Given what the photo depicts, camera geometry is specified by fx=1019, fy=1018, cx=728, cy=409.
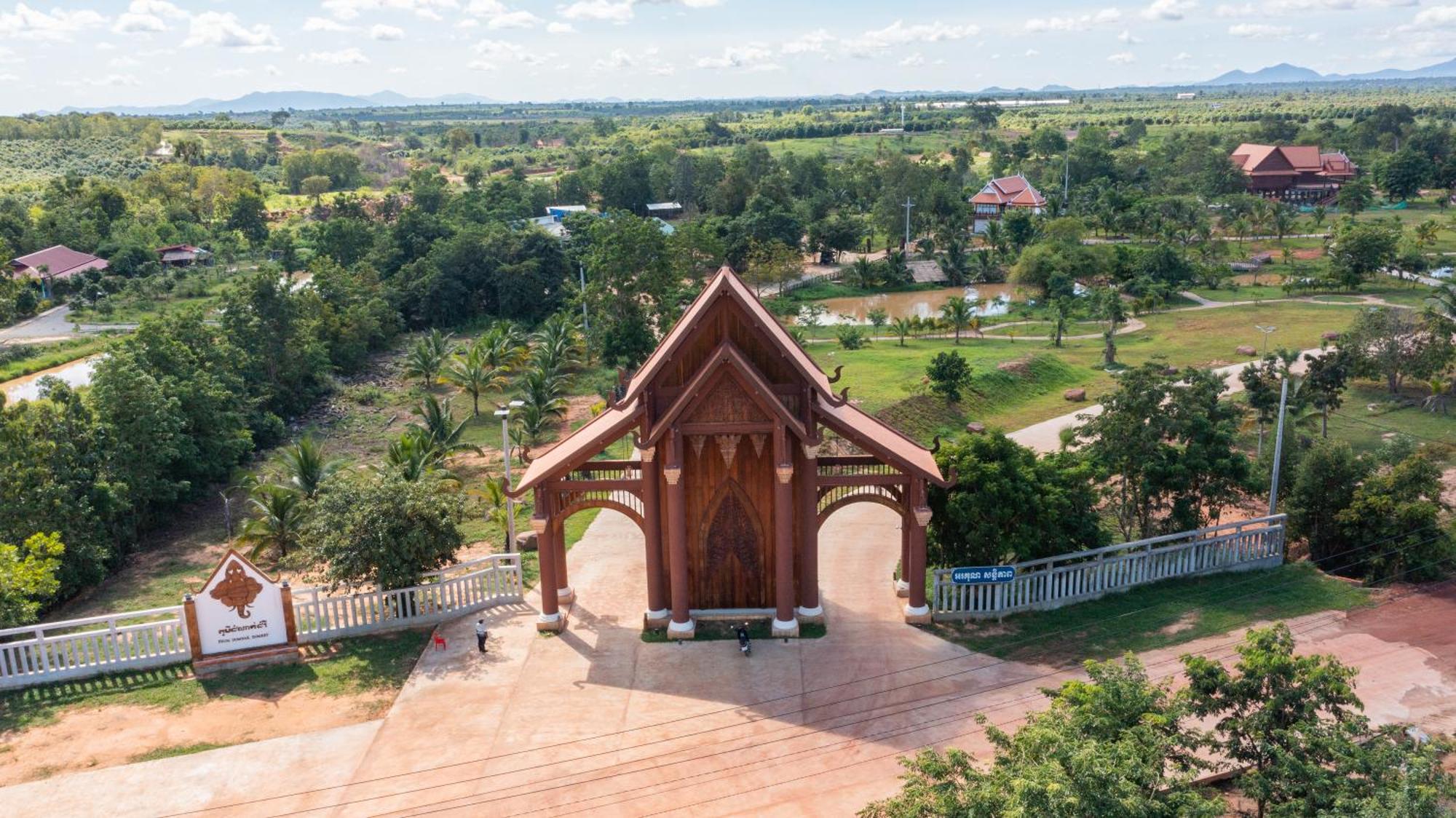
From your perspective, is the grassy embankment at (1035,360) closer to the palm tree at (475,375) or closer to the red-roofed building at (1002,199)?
the palm tree at (475,375)

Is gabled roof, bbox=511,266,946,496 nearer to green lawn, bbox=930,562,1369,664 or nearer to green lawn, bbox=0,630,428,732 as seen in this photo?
green lawn, bbox=930,562,1369,664

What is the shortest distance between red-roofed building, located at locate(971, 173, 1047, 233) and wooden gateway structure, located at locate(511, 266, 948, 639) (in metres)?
70.0

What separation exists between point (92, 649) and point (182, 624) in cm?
178

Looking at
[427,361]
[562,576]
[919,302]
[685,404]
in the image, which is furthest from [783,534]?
[919,302]

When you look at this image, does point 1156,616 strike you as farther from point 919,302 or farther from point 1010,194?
point 1010,194

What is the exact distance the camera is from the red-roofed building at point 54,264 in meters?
66.4

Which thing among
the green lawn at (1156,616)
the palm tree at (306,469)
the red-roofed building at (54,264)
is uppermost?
the red-roofed building at (54,264)

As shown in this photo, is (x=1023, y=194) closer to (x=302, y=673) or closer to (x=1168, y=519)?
(x=1168, y=519)

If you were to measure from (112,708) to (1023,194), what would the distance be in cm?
8245

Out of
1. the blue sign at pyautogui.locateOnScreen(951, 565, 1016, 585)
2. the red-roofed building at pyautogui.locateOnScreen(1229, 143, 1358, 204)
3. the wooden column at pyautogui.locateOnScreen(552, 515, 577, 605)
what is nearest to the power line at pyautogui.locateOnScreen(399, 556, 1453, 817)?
the blue sign at pyautogui.locateOnScreen(951, 565, 1016, 585)

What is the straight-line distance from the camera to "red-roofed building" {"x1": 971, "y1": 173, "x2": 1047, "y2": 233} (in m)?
87.1

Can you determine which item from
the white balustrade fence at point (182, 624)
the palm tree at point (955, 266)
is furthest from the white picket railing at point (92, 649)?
the palm tree at point (955, 266)

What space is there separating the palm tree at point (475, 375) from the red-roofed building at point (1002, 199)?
181ft

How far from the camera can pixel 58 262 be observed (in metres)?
68.5
